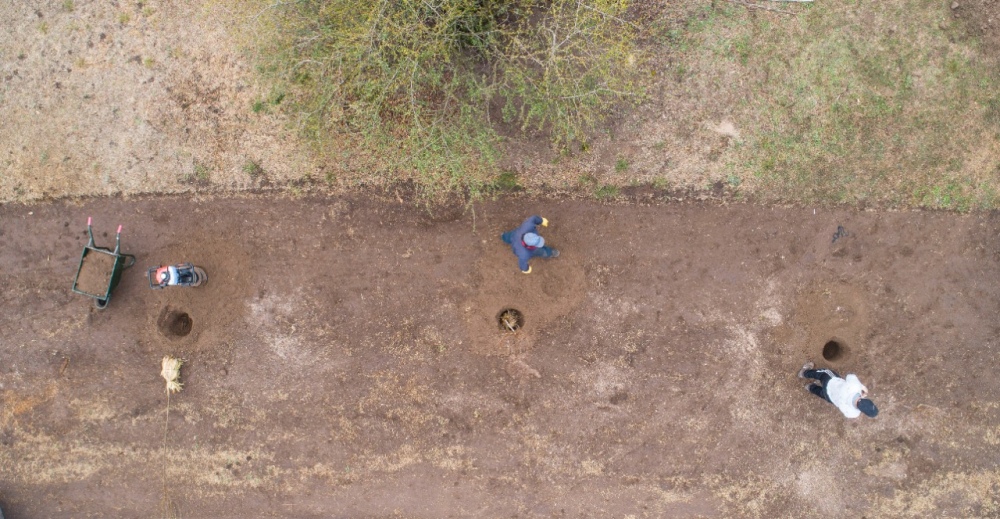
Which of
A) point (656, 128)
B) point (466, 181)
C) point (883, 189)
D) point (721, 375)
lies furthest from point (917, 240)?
point (466, 181)

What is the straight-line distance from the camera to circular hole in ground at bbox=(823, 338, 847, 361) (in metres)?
6.73

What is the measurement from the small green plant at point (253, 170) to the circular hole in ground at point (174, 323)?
1862mm

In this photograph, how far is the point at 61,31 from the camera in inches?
265

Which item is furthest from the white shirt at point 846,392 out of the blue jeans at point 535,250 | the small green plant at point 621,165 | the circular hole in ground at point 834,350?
the blue jeans at point 535,250

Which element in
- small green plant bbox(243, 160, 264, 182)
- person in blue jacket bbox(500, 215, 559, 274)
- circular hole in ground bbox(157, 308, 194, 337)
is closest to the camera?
person in blue jacket bbox(500, 215, 559, 274)

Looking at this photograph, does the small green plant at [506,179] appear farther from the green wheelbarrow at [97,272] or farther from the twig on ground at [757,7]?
the green wheelbarrow at [97,272]

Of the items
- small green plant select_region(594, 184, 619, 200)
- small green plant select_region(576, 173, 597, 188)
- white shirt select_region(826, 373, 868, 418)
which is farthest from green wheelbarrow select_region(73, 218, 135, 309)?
white shirt select_region(826, 373, 868, 418)

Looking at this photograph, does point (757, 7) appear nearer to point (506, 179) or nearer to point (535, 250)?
point (506, 179)

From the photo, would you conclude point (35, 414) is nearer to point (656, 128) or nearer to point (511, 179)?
point (511, 179)

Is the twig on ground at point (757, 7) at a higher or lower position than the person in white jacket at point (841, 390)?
higher

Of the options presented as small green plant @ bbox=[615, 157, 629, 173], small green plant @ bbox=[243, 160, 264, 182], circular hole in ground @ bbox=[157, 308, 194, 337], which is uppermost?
small green plant @ bbox=[243, 160, 264, 182]

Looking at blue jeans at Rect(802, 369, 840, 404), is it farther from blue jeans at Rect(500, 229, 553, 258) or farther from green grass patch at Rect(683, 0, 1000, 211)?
blue jeans at Rect(500, 229, 553, 258)

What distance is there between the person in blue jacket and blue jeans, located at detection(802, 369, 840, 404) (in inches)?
128

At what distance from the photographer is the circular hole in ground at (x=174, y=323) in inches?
268
